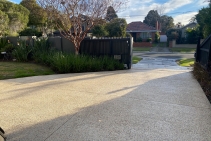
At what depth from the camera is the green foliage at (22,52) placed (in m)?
9.60

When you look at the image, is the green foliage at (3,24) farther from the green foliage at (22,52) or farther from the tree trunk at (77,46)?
the tree trunk at (77,46)

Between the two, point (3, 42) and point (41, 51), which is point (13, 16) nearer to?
point (3, 42)

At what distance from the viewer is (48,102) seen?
12.9 ft

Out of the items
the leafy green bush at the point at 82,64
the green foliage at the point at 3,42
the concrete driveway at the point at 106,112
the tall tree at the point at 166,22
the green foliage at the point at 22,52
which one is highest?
the tall tree at the point at 166,22

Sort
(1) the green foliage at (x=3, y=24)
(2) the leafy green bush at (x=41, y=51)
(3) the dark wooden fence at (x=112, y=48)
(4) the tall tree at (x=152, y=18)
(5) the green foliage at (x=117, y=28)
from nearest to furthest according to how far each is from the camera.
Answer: (3) the dark wooden fence at (x=112, y=48)
(2) the leafy green bush at (x=41, y=51)
(1) the green foliage at (x=3, y=24)
(5) the green foliage at (x=117, y=28)
(4) the tall tree at (x=152, y=18)

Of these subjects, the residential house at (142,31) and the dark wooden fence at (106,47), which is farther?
the residential house at (142,31)

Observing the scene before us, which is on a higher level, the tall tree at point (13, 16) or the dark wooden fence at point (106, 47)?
the tall tree at point (13, 16)

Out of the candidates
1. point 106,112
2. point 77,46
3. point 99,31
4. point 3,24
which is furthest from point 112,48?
point 99,31

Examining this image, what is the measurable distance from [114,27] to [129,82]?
1650cm

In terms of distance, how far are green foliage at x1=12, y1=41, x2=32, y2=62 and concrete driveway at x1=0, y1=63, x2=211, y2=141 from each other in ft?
15.4

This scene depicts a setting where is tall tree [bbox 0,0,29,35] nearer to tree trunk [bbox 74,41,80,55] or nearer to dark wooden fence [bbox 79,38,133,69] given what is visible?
tree trunk [bbox 74,41,80,55]

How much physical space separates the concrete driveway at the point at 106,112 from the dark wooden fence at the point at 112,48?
356cm

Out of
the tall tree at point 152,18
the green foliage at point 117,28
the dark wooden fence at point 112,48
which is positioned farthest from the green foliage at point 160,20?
the dark wooden fence at point 112,48

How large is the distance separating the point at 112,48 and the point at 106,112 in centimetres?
583
